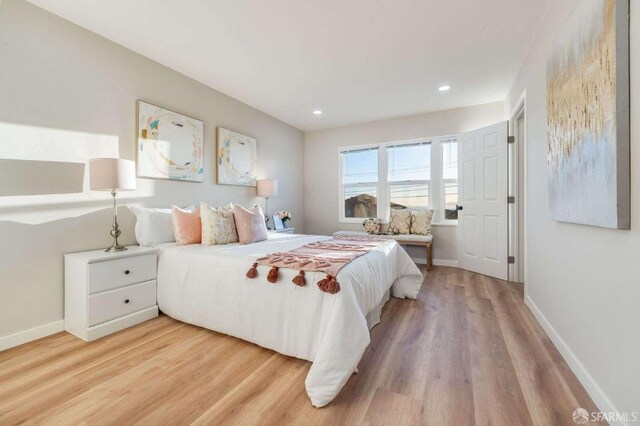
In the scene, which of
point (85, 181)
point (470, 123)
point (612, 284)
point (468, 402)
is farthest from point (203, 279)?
point (470, 123)

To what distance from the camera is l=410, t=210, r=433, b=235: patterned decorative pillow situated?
4.32 meters

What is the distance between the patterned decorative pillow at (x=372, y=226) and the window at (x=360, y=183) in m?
0.31

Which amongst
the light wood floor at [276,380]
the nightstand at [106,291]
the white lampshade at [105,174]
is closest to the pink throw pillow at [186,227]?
the nightstand at [106,291]

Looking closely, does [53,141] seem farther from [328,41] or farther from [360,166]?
[360,166]

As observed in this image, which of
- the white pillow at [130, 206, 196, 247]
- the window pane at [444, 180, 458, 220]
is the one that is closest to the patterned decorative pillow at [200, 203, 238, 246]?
the white pillow at [130, 206, 196, 247]

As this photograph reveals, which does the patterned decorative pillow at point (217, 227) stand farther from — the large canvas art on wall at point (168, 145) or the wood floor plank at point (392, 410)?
the wood floor plank at point (392, 410)

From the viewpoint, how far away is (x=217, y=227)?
2.59 m

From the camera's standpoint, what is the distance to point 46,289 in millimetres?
2090

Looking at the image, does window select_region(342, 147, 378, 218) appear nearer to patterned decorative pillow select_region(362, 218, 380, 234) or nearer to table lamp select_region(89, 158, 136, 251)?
patterned decorative pillow select_region(362, 218, 380, 234)

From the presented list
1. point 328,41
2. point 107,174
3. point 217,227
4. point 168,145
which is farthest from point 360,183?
point 107,174

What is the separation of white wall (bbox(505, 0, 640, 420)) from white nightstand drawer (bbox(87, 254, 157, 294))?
303cm

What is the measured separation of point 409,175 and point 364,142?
1.04m

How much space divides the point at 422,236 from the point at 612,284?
118 inches

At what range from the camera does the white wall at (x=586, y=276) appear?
1.10m
